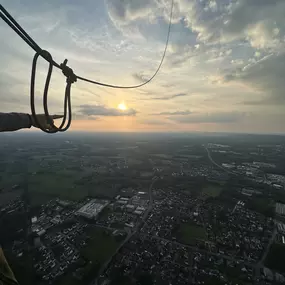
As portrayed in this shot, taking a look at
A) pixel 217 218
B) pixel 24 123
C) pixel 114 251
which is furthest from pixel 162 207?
pixel 24 123

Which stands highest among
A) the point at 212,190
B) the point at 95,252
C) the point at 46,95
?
the point at 46,95

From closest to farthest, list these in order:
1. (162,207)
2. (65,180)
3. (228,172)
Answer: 1. (162,207)
2. (65,180)
3. (228,172)

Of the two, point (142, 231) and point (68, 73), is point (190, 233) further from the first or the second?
point (68, 73)

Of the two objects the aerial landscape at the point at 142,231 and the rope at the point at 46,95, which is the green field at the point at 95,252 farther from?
the rope at the point at 46,95

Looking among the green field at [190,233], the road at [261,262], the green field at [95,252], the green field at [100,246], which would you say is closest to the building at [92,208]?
the green field at [95,252]

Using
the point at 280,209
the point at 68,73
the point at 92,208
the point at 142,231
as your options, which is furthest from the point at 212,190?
the point at 68,73

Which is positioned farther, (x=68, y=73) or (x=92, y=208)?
(x=92, y=208)

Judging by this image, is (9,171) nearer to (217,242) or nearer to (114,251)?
(114,251)
